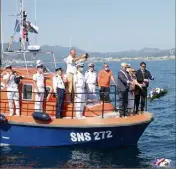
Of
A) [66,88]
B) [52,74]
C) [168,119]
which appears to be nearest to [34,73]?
[52,74]

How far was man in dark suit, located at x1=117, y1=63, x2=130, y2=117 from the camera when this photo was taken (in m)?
11.4

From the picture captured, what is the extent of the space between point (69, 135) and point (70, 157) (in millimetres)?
718

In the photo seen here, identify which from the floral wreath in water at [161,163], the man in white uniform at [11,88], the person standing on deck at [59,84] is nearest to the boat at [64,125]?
the man in white uniform at [11,88]

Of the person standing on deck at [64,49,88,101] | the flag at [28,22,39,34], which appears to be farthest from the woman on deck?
the flag at [28,22,39,34]

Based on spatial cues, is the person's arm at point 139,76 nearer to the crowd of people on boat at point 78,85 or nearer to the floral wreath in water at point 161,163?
the crowd of people on boat at point 78,85

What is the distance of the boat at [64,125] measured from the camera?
37.1ft

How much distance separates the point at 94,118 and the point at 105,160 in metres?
1.26

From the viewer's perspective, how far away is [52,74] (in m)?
12.3

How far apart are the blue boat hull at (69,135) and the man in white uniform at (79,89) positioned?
61 centimetres

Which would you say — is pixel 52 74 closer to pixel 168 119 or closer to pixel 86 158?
pixel 86 158

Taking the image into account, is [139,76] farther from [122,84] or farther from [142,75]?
[122,84]

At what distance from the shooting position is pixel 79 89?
38.0 ft

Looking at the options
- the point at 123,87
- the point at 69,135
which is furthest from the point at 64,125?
the point at 123,87

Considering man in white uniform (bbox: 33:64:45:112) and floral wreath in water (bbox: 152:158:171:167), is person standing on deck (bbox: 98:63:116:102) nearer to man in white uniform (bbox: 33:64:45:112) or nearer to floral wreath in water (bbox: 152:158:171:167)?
man in white uniform (bbox: 33:64:45:112)
